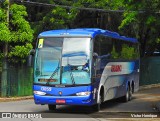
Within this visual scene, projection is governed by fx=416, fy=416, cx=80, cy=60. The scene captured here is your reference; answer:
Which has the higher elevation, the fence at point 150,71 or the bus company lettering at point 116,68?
the bus company lettering at point 116,68

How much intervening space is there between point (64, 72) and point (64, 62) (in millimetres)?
408

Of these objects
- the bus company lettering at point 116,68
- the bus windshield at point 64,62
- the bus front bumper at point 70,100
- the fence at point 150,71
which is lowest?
the fence at point 150,71

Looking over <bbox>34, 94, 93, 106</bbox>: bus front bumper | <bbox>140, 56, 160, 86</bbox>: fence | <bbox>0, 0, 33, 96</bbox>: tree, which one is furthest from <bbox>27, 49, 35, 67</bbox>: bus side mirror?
<bbox>140, 56, 160, 86</bbox>: fence

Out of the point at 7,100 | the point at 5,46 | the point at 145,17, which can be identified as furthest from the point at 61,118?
the point at 5,46

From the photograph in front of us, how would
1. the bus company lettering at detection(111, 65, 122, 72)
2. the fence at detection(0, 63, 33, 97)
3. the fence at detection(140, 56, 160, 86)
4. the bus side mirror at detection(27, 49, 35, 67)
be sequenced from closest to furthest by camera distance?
the bus side mirror at detection(27, 49, 35, 67) < the bus company lettering at detection(111, 65, 122, 72) < the fence at detection(0, 63, 33, 97) < the fence at detection(140, 56, 160, 86)

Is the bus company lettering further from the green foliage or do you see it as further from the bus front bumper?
the green foliage

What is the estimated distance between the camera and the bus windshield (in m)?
16.5

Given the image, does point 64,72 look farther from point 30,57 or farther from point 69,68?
point 30,57

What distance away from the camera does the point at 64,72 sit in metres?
16.5

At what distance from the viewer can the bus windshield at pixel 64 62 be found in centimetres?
1648

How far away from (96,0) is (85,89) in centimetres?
1842

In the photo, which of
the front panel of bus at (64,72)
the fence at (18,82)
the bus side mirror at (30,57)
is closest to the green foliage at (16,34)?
the bus side mirror at (30,57)

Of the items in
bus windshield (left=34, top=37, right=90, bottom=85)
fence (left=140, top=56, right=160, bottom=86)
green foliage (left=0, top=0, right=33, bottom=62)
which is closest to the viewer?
bus windshield (left=34, top=37, right=90, bottom=85)

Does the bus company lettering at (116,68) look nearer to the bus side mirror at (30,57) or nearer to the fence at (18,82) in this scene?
the bus side mirror at (30,57)
